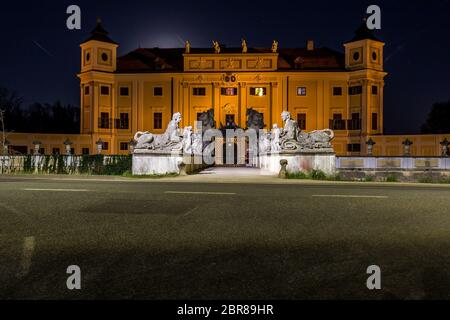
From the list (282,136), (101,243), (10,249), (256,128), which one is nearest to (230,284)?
(101,243)

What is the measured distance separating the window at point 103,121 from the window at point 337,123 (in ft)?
92.5

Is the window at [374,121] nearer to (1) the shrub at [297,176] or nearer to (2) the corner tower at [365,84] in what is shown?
(2) the corner tower at [365,84]

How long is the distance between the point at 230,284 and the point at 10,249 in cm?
240

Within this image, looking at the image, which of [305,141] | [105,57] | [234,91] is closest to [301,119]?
[234,91]

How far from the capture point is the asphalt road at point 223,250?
3.28 m

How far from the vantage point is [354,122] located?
56.2 meters

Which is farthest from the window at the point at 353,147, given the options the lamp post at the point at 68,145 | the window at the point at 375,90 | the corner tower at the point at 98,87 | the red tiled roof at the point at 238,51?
the lamp post at the point at 68,145

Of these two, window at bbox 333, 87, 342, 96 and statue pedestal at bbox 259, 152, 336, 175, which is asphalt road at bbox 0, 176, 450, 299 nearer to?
statue pedestal at bbox 259, 152, 336, 175

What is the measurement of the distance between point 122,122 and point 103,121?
2412mm

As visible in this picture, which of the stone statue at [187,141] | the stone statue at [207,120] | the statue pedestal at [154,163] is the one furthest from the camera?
the stone statue at [207,120]

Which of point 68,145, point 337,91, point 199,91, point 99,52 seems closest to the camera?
point 68,145

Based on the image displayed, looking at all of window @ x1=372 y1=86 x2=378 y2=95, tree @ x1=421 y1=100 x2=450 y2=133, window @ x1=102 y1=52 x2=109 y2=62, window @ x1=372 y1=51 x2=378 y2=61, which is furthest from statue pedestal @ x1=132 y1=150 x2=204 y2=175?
tree @ x1=421 y1=100 x2=450 y2=133

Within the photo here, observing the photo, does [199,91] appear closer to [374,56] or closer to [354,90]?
[354,90]

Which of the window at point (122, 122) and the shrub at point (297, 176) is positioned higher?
the window at point (122, 122)
